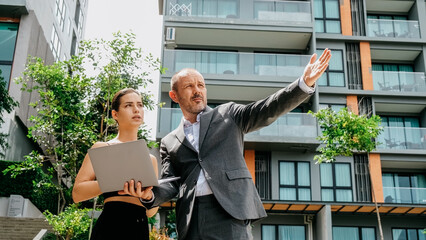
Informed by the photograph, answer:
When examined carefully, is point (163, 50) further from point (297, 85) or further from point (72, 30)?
point (297, 85)

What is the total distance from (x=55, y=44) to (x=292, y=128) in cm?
1458

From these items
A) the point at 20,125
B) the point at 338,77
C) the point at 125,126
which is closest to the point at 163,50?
the point at 20,125

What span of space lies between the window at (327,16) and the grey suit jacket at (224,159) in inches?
903

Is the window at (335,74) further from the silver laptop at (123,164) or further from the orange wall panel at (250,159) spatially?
the silver laptop at (123,164)

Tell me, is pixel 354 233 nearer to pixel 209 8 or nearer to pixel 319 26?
pixel 319 26

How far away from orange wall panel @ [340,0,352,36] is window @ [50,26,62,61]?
15697 millimetres

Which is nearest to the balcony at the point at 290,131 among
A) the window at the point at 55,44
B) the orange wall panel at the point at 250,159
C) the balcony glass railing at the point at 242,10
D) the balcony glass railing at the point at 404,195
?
the orange wall panel at the point at 250,159

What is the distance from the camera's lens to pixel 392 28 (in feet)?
82.9

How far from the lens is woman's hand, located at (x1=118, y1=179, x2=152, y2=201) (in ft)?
10.2

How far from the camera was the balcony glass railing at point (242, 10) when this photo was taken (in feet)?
78.5

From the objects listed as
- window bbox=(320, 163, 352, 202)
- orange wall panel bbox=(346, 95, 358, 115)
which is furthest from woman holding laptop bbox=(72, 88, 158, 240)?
orange wall panel bbox=(346, 95, 358, 115)

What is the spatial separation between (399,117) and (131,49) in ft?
53.4

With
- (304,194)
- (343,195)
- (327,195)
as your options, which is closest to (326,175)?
(327,195)

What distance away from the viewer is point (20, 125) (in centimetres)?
2200
